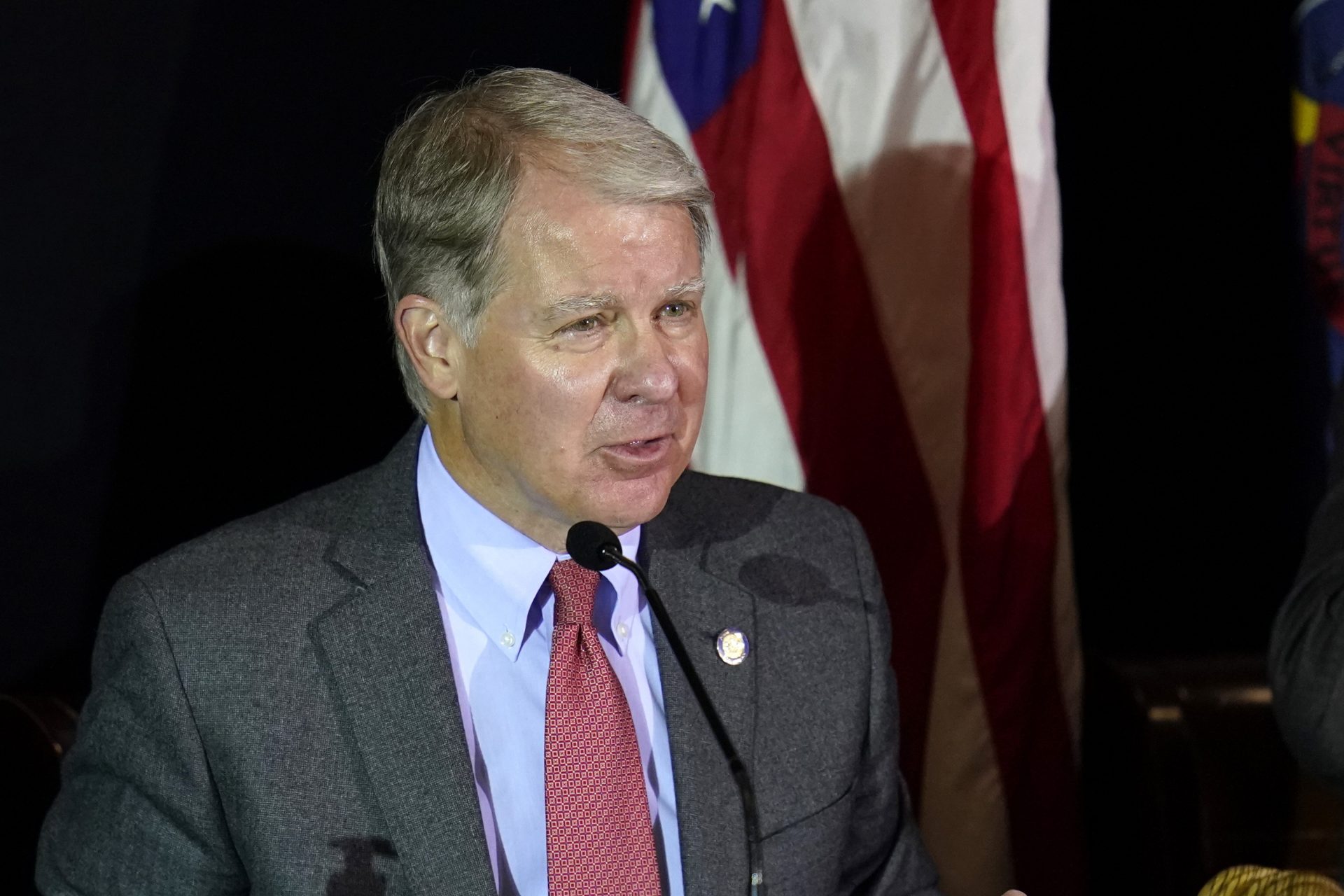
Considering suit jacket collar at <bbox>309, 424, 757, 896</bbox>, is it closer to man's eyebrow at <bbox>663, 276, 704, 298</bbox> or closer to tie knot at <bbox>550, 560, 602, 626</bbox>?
tie knot at <bbox>550, 560, 602, 626</bbox>

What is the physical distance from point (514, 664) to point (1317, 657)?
3.24ft

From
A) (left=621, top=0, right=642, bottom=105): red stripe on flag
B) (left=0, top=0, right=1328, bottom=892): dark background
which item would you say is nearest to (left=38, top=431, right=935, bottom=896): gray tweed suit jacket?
(left=0, top=0, right=1328, bottom=892): dark background

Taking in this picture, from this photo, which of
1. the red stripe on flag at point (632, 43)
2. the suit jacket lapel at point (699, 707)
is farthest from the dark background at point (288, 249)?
the suit jacket lapel at point (699, 707)

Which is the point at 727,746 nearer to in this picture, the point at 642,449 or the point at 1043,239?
the point at 642,449

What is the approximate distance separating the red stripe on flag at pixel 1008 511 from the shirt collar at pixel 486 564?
0.86 m

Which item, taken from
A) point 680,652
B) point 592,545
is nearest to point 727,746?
point 680,652

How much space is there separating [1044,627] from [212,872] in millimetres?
1391

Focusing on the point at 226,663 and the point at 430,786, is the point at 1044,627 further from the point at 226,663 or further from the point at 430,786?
the point at 226,663

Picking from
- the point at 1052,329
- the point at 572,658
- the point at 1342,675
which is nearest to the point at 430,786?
the point at 572,658

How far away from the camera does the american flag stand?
229cm

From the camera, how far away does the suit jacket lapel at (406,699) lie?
59.9 inches

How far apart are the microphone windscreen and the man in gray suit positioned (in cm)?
20

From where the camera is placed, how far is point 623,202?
1562mm

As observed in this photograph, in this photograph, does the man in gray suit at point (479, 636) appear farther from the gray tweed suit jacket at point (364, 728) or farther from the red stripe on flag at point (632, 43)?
the red stripe on flag at point (632, 43)
